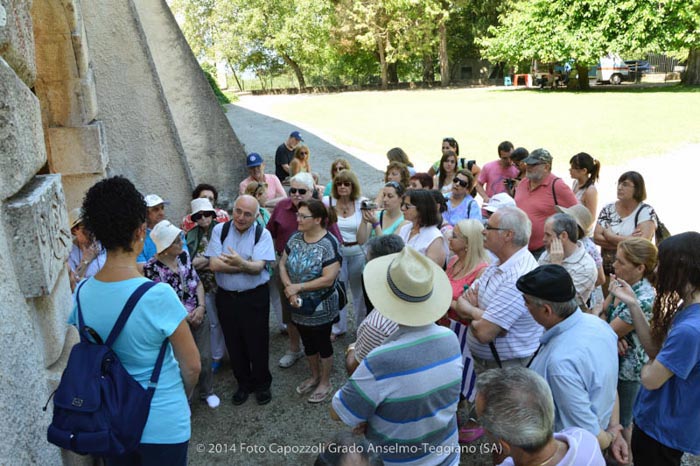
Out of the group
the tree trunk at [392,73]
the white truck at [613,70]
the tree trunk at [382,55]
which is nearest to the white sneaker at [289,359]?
the white truck at [613,70]

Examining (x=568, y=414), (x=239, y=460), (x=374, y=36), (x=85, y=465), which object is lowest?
(x=239, y=460)

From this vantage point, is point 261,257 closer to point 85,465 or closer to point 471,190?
point 85,465

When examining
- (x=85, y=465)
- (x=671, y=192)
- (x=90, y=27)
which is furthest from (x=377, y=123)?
(x=85, y=465)

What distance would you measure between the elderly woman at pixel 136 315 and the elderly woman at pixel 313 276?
6.91 ft

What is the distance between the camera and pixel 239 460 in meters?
4.22

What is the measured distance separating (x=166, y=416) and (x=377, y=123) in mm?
23075

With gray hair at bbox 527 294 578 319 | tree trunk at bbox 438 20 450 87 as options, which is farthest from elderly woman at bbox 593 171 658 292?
tree trunk at bbox 438 20 450 87

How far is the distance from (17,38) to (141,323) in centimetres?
148

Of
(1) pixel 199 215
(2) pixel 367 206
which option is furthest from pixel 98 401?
(2) pixel 367 206

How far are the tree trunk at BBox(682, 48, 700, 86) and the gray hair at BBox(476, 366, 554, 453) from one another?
41.4m

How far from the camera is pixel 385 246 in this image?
12.0ft

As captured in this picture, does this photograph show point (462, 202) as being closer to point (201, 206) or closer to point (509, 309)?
point (509, 309)

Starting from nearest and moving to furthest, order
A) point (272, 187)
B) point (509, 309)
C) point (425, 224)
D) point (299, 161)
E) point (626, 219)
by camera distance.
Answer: point (509, 309) → point (425, 224) → point (626, 219) → point (272, 187) → point (299, 161)

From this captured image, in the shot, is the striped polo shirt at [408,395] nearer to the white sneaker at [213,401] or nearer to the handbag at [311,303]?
the handbag at [311,303]
